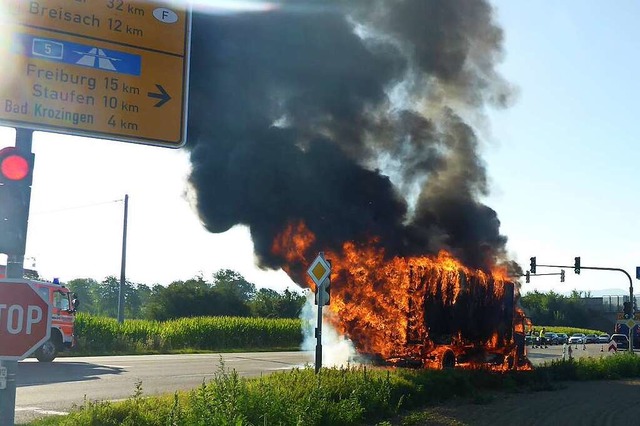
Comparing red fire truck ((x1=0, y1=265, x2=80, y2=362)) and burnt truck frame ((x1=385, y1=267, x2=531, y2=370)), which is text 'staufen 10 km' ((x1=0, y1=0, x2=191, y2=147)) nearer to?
burnt truck frame ((x1=385, y1=267, x2=531, y2=370))

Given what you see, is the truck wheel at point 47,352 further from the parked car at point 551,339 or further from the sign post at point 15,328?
the parked car at point 551,339

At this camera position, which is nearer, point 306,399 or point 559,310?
point 306,399

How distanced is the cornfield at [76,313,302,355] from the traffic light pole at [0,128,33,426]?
26021mm

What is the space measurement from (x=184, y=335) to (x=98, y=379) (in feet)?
63.0

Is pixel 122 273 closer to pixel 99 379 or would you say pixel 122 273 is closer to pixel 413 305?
pixel 99 379

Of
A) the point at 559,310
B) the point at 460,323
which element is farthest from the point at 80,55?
the point at 559,310

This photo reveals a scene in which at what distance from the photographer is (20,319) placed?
213 inches

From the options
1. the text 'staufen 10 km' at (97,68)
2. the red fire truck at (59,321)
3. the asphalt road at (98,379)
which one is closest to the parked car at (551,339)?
the asphalt road at (98,379)

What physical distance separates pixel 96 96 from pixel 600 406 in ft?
40.4

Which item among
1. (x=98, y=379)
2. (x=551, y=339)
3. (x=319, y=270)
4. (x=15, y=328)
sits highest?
(x=319, y=270)

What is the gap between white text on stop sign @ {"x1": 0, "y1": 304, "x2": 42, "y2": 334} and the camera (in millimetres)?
5387

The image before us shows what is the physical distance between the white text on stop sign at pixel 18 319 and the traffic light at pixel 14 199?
1.52 ft

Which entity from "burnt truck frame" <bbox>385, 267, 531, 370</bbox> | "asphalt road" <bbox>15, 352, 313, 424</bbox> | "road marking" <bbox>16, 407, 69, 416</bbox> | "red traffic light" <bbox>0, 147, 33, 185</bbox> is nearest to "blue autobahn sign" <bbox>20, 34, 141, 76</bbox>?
"red traffic light" <bbox>0, 147, 33, 185</bbox>

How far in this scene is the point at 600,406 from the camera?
1436 cm
